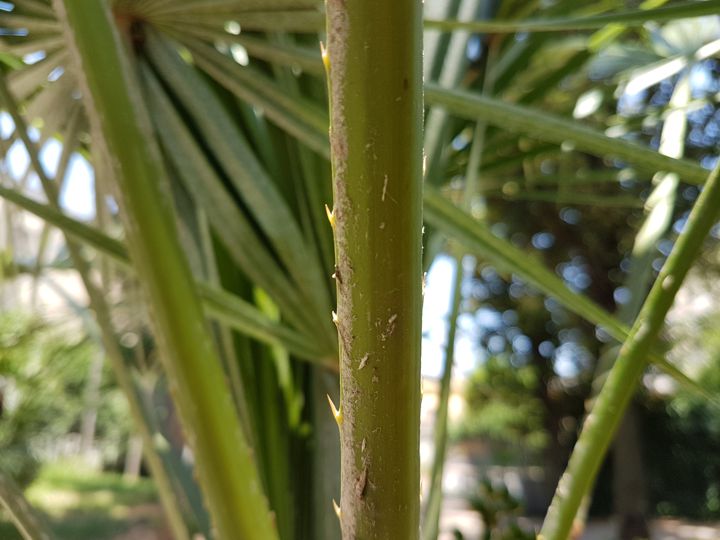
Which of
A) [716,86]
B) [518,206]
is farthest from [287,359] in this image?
[518,206]

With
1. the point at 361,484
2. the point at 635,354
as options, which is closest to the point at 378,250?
the point at 361,484

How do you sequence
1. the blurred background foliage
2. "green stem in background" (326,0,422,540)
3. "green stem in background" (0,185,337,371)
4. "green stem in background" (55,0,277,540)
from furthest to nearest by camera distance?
1. the blurred background foliage
2. "green stem in background" (0,185,337,371)
3. "green stem in background" (55,0,277,540)
4. "green stem in background" (326,0,422,540)

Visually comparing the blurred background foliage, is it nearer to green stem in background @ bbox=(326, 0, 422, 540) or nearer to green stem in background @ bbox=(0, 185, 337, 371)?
green stem in background @ bbox=(0, 185, 337, 371)

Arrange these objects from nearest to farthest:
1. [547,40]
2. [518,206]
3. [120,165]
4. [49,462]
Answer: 1. [120,165]
2. [547,40]
3. [518,206]
4. [49,462]

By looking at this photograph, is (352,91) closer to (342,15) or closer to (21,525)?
(342,15)

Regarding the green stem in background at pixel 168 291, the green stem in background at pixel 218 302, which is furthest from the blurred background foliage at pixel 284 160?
the green stem in background at pixel 168 291

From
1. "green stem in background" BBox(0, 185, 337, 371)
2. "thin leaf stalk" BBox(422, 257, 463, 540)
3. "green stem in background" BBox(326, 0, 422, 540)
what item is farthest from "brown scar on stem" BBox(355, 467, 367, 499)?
"thin leaf stalk" BBox(422, 257, 463, 540)
